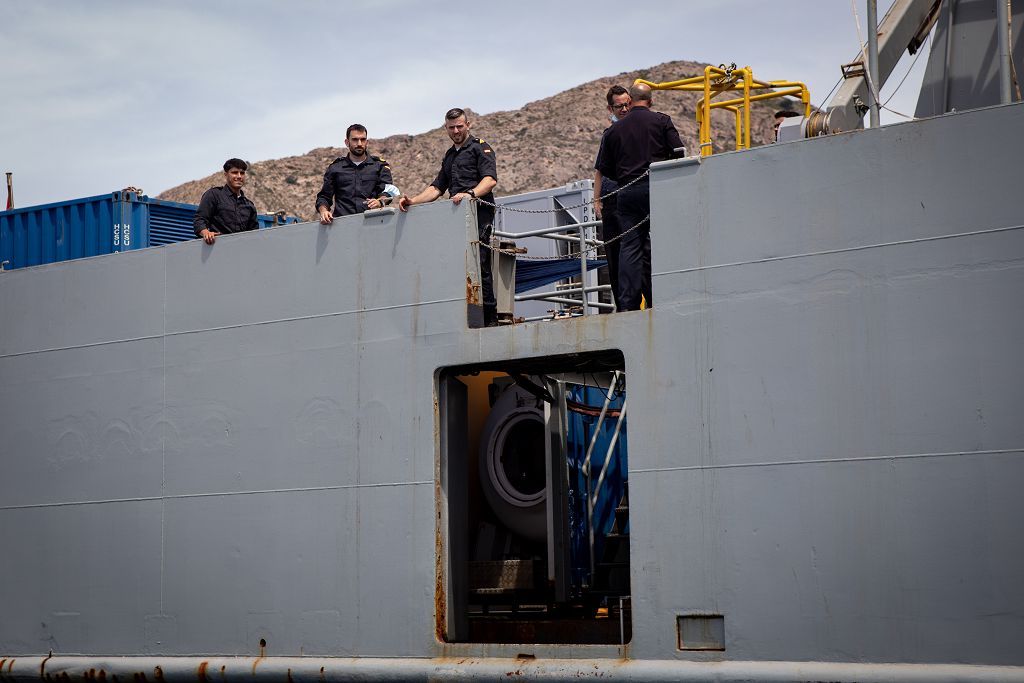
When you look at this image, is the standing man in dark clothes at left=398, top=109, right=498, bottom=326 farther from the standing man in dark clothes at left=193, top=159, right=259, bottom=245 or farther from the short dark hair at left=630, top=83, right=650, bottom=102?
the standing man in dark clothes at left=193, top=159, right=259, bottom=245

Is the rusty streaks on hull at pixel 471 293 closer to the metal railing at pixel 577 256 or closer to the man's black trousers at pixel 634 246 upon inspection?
the metal railing at pixel 577 256

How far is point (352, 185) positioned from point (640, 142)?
7.99 ft

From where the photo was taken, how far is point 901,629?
20.1ft

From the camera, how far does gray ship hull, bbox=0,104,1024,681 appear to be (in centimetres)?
617

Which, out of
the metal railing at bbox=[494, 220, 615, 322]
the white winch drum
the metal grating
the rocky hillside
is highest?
the rocky hillside

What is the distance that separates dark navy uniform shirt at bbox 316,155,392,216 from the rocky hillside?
34.5 meters

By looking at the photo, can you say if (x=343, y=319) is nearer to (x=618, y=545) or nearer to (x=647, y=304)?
(x=647, y=304)

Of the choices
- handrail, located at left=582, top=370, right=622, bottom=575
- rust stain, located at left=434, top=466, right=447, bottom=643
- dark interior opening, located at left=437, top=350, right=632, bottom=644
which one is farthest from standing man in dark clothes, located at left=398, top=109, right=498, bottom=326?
rust stain, located at left=434, top=466, right=447, bottom=643

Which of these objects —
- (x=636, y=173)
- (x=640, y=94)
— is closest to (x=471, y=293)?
(x=636, y=173)

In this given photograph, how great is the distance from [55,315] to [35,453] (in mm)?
1083

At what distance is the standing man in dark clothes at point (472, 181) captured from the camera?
8156 mm

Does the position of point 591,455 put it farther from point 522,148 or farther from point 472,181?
point 522,148

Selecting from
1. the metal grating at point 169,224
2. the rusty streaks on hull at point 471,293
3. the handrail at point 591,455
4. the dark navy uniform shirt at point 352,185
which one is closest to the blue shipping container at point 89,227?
the metal grating at point 169,224

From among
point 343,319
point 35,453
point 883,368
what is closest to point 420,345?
point 343,319
